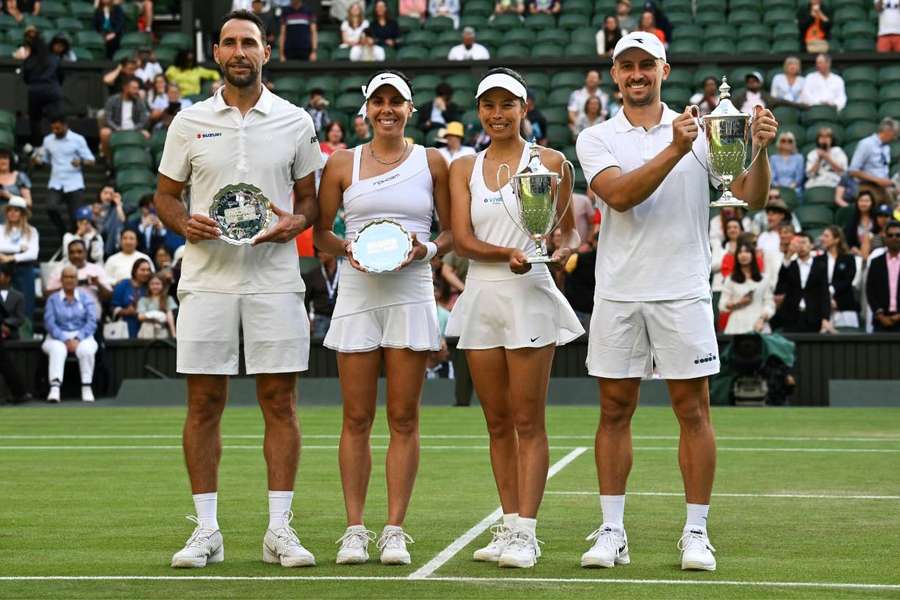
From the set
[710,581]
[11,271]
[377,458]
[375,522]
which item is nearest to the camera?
[710,581]

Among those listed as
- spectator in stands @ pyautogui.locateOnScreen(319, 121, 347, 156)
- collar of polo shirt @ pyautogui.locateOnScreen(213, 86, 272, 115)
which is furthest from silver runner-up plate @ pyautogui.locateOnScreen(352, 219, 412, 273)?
spectator in stands @ pyautogui.locateOnScreen(319, 121, 347, 156)

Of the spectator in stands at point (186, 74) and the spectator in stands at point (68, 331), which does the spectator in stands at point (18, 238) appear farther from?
the spectator in stands at point (186, 74)

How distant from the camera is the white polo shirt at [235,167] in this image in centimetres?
717

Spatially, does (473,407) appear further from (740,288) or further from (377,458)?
(377,458)

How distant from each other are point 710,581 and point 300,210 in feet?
7.82

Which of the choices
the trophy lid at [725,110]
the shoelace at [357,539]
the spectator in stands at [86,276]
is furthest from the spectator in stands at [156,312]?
the trophy lid at [725,110]

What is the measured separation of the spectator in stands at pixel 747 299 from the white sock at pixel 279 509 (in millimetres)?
10956

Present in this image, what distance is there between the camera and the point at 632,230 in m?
7.05

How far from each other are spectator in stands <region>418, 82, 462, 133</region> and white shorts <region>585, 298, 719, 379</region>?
47.8 feet

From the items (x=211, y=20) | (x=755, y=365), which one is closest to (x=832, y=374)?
(x=755, y=365)

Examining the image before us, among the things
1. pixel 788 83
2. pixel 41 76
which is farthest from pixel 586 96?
pixel 41 76

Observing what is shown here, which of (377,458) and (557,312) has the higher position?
(557,312)

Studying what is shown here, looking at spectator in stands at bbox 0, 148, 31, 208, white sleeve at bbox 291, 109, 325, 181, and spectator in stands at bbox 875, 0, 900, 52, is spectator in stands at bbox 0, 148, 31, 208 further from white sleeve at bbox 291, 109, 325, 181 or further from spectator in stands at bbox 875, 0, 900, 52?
white sleeve at bbox 291, 109, 325, 181

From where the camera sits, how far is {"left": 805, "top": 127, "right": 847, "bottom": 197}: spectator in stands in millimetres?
20484
